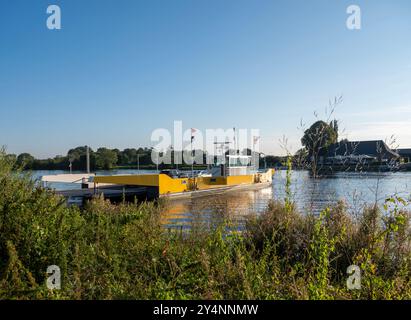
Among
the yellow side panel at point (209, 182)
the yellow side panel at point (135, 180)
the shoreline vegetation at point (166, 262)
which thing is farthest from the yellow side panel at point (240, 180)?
the shoreline vegetation at point (166, 262)

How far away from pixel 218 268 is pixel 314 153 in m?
2.26

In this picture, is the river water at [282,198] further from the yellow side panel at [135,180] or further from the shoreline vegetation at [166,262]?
the yellow side panel at [135,180]

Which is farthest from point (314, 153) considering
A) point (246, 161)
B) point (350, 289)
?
point (246, 161)

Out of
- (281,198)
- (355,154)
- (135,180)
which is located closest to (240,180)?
(135,180)

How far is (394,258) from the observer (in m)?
5.11

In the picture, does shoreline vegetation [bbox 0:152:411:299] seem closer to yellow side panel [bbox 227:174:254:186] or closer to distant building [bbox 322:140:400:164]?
distant building [bbox 322:140:400:164]

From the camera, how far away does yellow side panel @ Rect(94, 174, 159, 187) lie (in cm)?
2534

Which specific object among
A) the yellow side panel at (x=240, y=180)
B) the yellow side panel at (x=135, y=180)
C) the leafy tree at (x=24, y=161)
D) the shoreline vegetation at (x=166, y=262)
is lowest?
the yellow side panel at (x=240, y=180)

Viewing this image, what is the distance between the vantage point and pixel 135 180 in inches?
1069

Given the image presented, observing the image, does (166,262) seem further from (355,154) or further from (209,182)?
(209,182)

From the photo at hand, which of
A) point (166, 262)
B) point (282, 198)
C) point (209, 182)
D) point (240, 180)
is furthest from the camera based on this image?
point (240, 180)

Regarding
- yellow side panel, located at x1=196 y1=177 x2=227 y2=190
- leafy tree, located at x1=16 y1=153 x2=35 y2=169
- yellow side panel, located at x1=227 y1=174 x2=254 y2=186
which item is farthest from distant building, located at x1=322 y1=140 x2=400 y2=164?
yellow side panel, located at x1=227 y1=174 x2=254 y2=186

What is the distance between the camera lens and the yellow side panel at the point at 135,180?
25344 mm

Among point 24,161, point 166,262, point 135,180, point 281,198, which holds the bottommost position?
point 135,180
